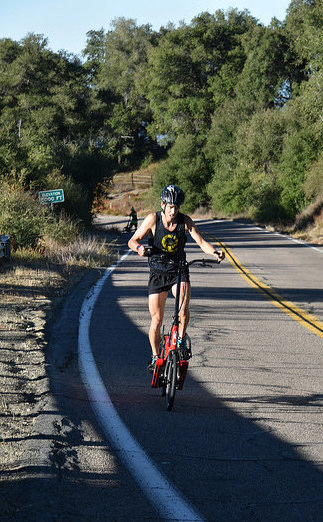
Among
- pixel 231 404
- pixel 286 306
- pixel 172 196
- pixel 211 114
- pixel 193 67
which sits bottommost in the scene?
pixel 286 306

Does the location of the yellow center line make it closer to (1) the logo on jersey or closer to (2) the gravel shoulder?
(2) the gravel shoulder

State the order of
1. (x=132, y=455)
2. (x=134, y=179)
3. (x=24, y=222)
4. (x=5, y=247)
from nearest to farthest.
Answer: (x=132, y=455), (x=5, y=247), (x=24, y=222), (x=134, y=179)

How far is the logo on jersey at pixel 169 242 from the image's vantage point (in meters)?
7.15

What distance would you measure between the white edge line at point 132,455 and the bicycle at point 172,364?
494mm

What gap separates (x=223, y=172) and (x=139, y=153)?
39130 mm

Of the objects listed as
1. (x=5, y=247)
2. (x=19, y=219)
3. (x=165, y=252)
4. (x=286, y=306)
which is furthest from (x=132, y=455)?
(x=19, y=219)

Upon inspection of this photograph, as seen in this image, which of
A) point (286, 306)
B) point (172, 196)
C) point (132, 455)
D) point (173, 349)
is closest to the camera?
point (132, 455)

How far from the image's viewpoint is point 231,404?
6785 mm

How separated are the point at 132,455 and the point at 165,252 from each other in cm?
235

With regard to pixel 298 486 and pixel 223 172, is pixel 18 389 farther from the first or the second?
pixel 223 172

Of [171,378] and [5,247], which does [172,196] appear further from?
[5,247]

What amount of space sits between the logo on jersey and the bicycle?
0.20 metres

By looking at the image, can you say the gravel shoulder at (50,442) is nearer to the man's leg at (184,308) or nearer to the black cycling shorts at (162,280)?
the man's leg at (184,308)

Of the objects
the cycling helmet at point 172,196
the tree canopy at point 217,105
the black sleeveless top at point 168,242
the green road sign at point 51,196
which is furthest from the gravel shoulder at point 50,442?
the tree canopy at point 217,105
